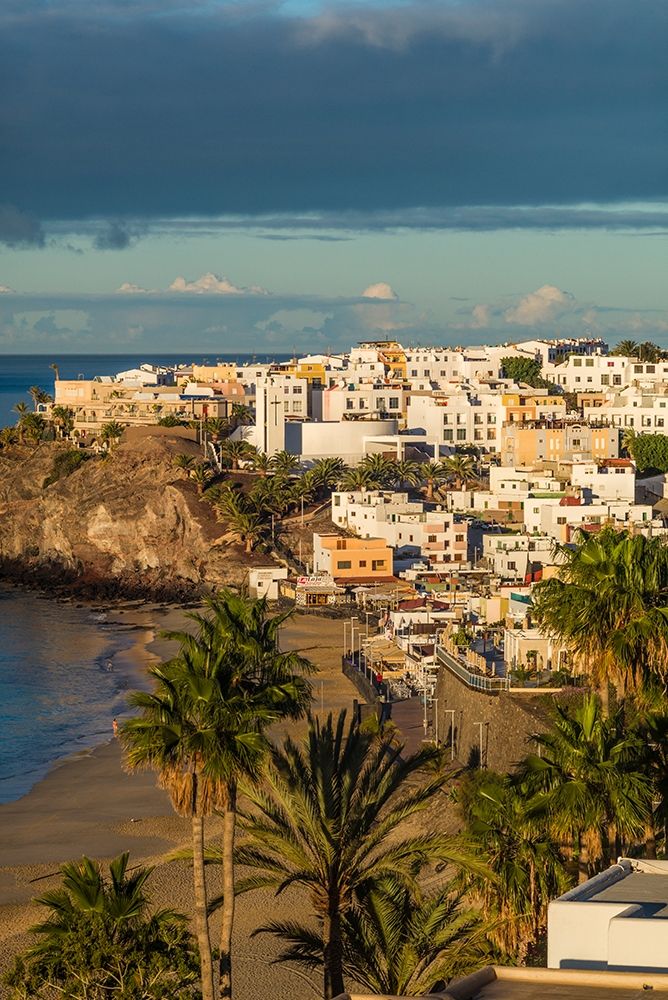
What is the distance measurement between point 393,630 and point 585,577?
4797 cm

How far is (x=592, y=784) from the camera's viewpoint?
27047 mm

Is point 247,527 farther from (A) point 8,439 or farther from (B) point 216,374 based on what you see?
(B) point 216,374

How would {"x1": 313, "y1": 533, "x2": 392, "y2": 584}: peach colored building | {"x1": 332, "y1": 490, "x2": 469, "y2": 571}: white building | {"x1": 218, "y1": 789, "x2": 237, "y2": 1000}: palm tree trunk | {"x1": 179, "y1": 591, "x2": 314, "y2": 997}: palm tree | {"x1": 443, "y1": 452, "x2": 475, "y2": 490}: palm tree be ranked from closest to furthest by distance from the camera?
{"x1": 179, "y1": 591, "x2": 314, "y2": 997}: palm tree, {"x1": 218, "y1": 789, "x2": 237, "y2": 1000}: palm tree trunk, {"x1": 313, "y1": 533, "x2": 392, "y2": 584}: peach colored building, {"x1": 332, "y1": 490, "x2": 469, "y2": 571}: white building, {"x1": 443, "y1": 452, "x2": 475, "y2": 490}: palm tree

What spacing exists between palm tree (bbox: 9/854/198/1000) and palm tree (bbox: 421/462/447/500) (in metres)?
95.0

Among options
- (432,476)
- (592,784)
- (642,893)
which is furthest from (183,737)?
(432,476)

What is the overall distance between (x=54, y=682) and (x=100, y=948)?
55872 millimetres

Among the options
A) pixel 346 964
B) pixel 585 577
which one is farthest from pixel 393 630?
pixel 346 964

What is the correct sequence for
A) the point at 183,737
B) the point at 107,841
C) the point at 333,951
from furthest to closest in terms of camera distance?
the point at 107,841
the point at 333,951
the point at 183,737

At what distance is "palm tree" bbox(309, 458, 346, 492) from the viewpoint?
118562 mm

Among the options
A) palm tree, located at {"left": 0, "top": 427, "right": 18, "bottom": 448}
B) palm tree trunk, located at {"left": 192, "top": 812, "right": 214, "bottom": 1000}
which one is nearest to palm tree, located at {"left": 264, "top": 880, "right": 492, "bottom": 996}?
palm tree trunk, located at {"left": 192, "top": 812, "right": 214, "bottom": 1000}

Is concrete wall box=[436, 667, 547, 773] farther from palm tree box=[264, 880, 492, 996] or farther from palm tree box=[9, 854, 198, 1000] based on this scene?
palm tree box=[9, 854, 198, 1000]

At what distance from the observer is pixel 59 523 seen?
4852 inches

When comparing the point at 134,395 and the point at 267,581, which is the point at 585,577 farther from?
the point at 134,395

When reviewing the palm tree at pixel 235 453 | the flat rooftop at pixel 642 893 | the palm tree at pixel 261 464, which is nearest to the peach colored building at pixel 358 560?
the palm tree at pixel 261 464
